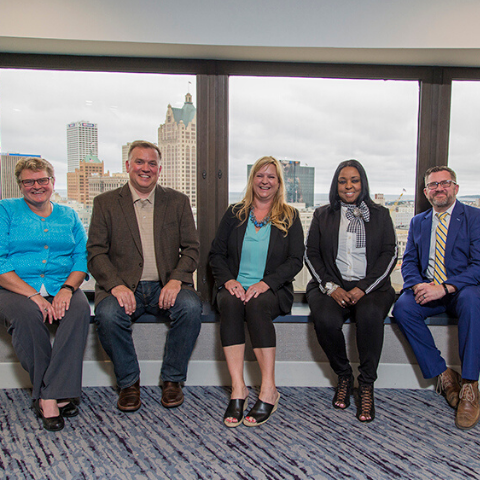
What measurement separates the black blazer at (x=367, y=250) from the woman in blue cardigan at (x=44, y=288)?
129 cm

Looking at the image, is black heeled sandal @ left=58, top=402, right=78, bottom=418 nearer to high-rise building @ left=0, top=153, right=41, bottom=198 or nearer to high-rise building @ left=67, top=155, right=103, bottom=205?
high-rise building @ left=67, top=155, right=103, bottom=205

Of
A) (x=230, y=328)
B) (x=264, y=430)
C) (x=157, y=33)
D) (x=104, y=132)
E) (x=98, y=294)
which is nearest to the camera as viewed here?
(x=264, y=430)

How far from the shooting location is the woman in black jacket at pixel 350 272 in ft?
6.82

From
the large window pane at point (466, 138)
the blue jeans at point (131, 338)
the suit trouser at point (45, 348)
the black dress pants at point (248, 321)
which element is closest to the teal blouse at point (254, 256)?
the black dress pants at point (248, 321)

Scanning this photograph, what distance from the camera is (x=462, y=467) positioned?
63.3 inches

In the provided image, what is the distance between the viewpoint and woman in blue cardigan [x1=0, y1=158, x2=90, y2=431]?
6.36 feet

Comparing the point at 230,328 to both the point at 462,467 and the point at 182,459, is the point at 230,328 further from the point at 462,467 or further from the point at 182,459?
the point at 462,467

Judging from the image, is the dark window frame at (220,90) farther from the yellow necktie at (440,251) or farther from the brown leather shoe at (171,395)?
the brown leather shoe at (171,395)

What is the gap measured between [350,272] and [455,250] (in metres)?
0.61

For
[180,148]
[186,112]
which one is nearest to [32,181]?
[180,148]

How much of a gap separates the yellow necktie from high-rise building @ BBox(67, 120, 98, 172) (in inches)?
87.6

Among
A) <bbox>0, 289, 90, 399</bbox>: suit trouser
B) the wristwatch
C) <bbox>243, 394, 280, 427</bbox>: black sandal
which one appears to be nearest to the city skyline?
the wristwatch

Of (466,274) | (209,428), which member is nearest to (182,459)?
(209,428)

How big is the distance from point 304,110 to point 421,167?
2.91 feet
